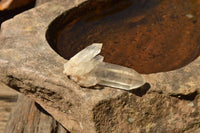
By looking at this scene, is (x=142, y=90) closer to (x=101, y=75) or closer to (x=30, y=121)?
(x=101, y=75)

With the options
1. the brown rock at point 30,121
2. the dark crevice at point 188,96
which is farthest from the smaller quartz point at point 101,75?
the brown rock at point 30,121

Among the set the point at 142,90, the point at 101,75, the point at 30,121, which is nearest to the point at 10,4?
the point at 30,121

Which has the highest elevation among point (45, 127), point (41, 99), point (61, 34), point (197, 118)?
point (61, 34)

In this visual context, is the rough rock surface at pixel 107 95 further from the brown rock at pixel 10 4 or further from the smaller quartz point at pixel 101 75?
the brown rock at pixel 10 4

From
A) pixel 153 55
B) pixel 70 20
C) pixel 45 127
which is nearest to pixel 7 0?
pixel 70 20

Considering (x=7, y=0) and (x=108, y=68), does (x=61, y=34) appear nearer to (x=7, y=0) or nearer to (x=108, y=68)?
(x=108, y=68)

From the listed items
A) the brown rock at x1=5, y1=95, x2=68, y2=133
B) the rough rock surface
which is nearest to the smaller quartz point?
the rough rock surface
